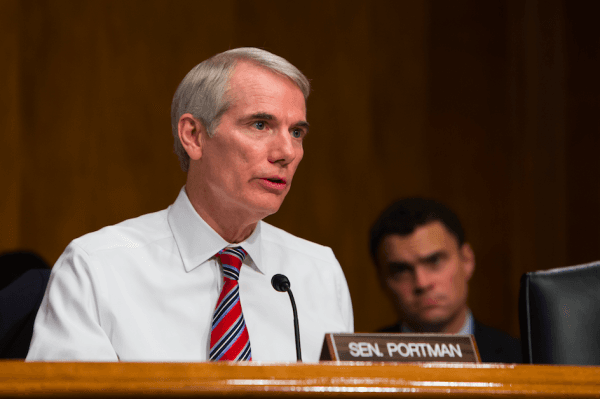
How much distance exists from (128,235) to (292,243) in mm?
381

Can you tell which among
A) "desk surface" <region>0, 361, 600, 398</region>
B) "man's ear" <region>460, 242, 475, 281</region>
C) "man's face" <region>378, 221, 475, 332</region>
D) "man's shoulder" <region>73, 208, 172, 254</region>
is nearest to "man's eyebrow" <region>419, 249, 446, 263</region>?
"man's face" <region>378, 221, 475, 332</region>

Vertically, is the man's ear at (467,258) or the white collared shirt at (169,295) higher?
the white collared shirt at (169,295)

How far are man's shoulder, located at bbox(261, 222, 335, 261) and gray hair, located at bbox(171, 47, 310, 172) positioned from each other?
10.7 inches

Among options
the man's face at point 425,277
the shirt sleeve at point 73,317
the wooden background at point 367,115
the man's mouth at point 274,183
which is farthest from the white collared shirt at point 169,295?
the wooden background at point 367,115

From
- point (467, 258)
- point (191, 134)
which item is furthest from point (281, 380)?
point (467, 258)

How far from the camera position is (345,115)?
322 cm

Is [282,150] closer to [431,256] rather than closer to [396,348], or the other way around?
[396,348]

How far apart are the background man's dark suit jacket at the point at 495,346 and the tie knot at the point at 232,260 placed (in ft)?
3.55

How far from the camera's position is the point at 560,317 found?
39.9 inches

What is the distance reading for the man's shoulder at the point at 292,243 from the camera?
4.75 feet

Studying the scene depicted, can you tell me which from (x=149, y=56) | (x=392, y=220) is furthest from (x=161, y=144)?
(x=392, y=220)

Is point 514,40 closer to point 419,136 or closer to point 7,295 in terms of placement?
point 419,136

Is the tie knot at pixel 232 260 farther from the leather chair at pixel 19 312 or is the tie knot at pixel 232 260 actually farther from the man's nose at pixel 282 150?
the leather chair at pixel 19 312

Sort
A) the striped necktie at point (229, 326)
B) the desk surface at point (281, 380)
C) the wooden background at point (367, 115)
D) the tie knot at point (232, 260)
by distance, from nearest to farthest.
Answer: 1. the desk surface at point (281, 380)
2. the striped necktie at point (229, 326)
3. the tie knot at point (232, 260)
4. the wooden background at point (367, 115)
